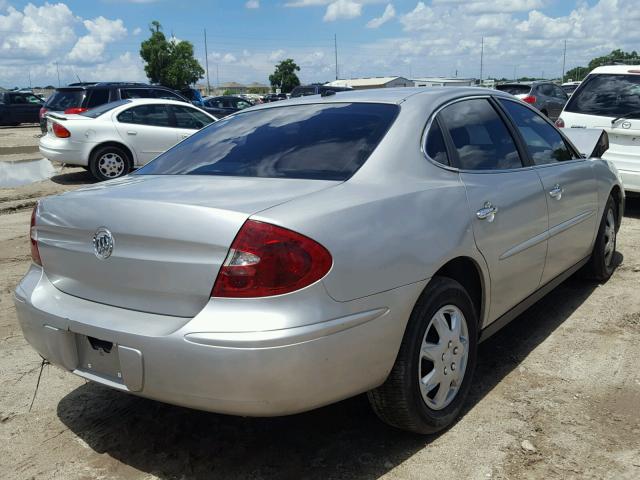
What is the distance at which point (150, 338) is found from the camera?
7.84 feet

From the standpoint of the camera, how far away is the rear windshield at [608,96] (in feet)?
24.7

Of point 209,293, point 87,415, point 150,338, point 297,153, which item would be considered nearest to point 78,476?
point 87,415

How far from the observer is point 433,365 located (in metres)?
2.90

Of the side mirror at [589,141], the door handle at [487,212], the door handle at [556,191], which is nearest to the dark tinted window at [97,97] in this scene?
the side mirror at [589,141]

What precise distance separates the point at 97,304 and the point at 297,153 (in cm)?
115

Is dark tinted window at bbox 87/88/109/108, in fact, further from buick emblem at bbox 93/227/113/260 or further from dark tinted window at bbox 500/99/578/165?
buick emblem at bbox 93/227/113/260

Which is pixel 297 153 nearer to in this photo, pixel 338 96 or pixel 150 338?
pixel 338 96

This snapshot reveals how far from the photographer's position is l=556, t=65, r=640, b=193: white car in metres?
7.28

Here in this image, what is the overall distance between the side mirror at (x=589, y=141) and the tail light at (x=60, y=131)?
8.41 meters

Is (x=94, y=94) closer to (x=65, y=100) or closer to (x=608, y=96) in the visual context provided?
(x=65, y=100)

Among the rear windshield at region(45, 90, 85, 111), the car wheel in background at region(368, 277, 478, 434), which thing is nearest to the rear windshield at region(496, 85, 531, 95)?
the rear windshield at region(45, 90, 85, 111)

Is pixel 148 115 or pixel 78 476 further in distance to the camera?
pixel 148 115

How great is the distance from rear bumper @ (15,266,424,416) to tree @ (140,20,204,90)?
52399mm

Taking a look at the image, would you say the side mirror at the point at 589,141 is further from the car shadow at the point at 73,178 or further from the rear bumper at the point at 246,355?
the car shadow at the point at 73,178
